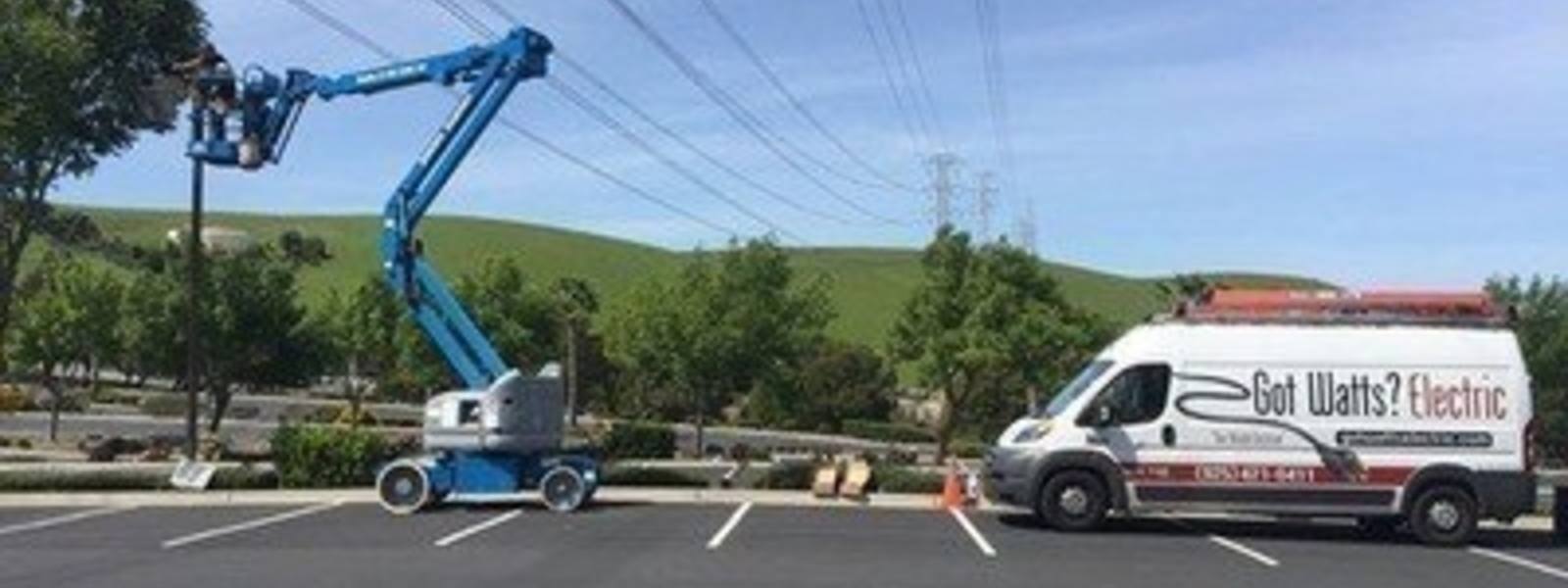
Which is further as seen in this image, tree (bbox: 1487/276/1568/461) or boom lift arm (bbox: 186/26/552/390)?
tree (bbox: 1487/276/1568/461)

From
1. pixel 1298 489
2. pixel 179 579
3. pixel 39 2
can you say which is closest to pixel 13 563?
pixel 179 579

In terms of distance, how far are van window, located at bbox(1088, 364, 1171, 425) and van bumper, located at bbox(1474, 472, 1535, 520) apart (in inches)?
138

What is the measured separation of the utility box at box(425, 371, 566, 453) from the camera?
24344 mm

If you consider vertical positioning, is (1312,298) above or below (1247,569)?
above

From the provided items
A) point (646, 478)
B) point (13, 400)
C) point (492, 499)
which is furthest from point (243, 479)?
point (13, 400)

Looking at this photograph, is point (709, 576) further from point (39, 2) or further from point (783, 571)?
point (39, 2)

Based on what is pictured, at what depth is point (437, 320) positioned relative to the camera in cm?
2534

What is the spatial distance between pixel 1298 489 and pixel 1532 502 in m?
2.54

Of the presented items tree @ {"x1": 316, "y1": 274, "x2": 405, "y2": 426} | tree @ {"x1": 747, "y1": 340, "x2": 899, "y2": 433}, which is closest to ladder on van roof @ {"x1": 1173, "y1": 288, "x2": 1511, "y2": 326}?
tree @ {"x1": 316, "y1": 274, "x2": 405, "y2": 426}

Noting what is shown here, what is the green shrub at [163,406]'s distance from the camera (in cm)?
7319

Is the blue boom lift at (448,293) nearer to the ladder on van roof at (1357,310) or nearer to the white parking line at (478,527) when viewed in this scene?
the white parking line at (478,527)

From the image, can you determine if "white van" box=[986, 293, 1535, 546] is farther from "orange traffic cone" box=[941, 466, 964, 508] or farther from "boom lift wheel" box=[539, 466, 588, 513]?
"boom lift wheel" box=[539, 466, 588, 513]

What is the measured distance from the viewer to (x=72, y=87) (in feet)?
118

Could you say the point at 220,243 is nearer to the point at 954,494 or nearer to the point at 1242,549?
the point at 954,494
